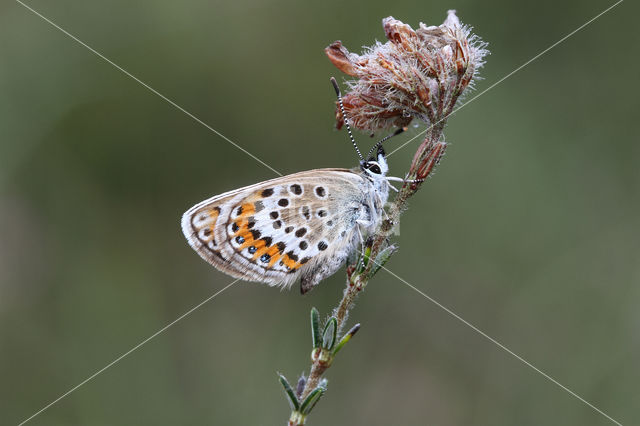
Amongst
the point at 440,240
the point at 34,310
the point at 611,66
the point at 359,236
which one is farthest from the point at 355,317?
the point at 611,66

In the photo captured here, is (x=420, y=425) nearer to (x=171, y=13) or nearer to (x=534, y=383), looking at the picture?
(x=534, y=383)

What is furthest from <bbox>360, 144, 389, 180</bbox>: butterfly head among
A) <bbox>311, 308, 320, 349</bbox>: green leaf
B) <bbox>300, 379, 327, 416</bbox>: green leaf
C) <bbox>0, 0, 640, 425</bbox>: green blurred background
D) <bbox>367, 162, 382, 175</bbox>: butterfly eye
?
<bbox>0, 0, 640, 425</bbox>: green blurred background

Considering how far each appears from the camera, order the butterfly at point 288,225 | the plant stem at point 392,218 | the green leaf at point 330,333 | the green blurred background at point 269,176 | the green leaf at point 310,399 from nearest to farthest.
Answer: the green leaf at point 310,399 < the green leaf at point 330,333 < the plant stem at point 392,218 < the butterfly at point 288,225 < the green blurred background at point 269,176

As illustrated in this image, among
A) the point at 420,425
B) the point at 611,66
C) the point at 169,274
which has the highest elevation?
the point at 611,66

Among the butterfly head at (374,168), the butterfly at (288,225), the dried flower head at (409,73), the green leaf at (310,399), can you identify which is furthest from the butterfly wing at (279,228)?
the green leaf at (310,399)

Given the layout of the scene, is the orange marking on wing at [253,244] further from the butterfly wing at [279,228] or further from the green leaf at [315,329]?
the green leaf at [315,329]

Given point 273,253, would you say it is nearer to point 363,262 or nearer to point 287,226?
point 287,226

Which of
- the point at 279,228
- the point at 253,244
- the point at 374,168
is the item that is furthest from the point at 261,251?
the point at 374,168
